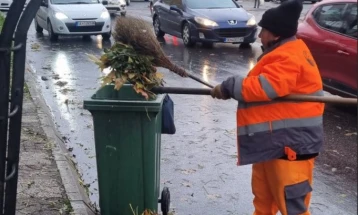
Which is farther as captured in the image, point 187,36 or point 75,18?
point 75,18

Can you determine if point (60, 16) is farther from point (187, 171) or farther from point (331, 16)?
point (187, 171)

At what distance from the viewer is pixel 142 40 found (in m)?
4.74

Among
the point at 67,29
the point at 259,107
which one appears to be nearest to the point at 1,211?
the point at 259,107

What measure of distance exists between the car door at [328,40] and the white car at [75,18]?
9.62m

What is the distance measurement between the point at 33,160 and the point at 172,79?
599 centimetres

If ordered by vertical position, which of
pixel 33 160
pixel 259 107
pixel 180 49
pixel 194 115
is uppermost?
pixel 259 107

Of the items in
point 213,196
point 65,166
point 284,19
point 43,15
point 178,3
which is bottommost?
point 43,15

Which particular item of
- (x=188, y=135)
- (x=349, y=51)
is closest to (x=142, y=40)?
(x=188, y=135)

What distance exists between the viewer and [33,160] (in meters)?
6.70

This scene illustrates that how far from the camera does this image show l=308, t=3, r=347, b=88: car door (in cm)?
938

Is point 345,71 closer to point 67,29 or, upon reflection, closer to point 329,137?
point 329,137

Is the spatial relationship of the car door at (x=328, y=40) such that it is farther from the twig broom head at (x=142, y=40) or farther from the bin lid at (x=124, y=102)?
the bin lid at (x=124, y=102)

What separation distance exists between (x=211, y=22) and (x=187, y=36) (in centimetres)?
100

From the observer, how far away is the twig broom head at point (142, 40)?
4734mm
